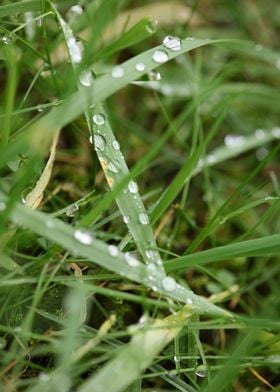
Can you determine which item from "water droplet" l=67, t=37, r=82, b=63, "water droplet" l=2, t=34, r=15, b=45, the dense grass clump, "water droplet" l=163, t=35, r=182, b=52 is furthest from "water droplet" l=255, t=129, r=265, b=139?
"water droplet" l=2, t=34, r=15, b=45

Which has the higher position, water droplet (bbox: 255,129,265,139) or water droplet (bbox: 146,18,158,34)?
water droplet (bbox: 146,18,158,34)

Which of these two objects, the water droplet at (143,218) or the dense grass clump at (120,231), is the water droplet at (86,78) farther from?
the water droplet at (143,218)

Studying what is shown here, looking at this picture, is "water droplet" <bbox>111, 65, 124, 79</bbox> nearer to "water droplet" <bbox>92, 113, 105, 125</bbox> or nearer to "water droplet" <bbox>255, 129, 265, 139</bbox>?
"water droplet" <bbox>92, 113, 105, 125</bbox>

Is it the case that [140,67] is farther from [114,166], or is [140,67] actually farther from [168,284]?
[168,284]

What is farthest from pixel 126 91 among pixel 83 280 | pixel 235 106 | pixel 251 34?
pixel 83 280

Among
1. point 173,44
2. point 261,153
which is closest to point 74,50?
point 173,44

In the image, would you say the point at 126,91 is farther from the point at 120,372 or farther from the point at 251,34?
the point at 120,372
